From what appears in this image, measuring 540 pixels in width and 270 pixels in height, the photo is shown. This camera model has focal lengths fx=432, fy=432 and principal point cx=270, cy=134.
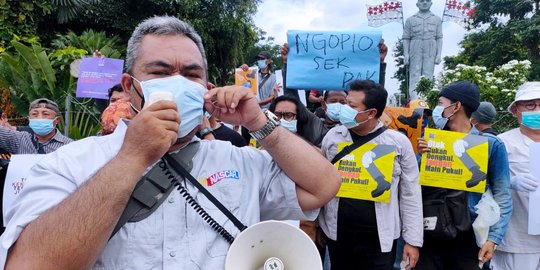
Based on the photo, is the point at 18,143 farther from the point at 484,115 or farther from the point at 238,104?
the point at 484,115

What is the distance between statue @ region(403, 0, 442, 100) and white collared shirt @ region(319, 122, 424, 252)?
8861 mm

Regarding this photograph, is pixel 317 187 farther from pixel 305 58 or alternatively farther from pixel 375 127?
pixel 305 58

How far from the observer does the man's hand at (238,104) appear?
162cm

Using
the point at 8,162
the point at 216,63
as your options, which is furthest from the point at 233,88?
the point at 216,63

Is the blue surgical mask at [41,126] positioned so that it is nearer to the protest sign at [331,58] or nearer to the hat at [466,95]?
the protest sign at [331,58]

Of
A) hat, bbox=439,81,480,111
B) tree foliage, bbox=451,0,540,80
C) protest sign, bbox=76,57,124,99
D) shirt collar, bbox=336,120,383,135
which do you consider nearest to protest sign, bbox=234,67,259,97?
protest sign, bbox=76,57,124,99

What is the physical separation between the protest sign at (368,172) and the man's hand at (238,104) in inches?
69.2

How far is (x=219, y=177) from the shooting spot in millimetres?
1609

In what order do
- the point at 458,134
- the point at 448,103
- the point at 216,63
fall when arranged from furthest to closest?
the point at 216,63 < the point at 448,103 < the point at 458,134

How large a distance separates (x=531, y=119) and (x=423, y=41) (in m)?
9.03

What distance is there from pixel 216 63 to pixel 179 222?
18720 mm

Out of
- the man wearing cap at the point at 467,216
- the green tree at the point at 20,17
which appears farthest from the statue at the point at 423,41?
the green tree at the point at 20,17

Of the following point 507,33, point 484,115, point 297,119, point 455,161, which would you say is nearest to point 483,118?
point 484,115

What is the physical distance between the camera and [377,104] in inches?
138
